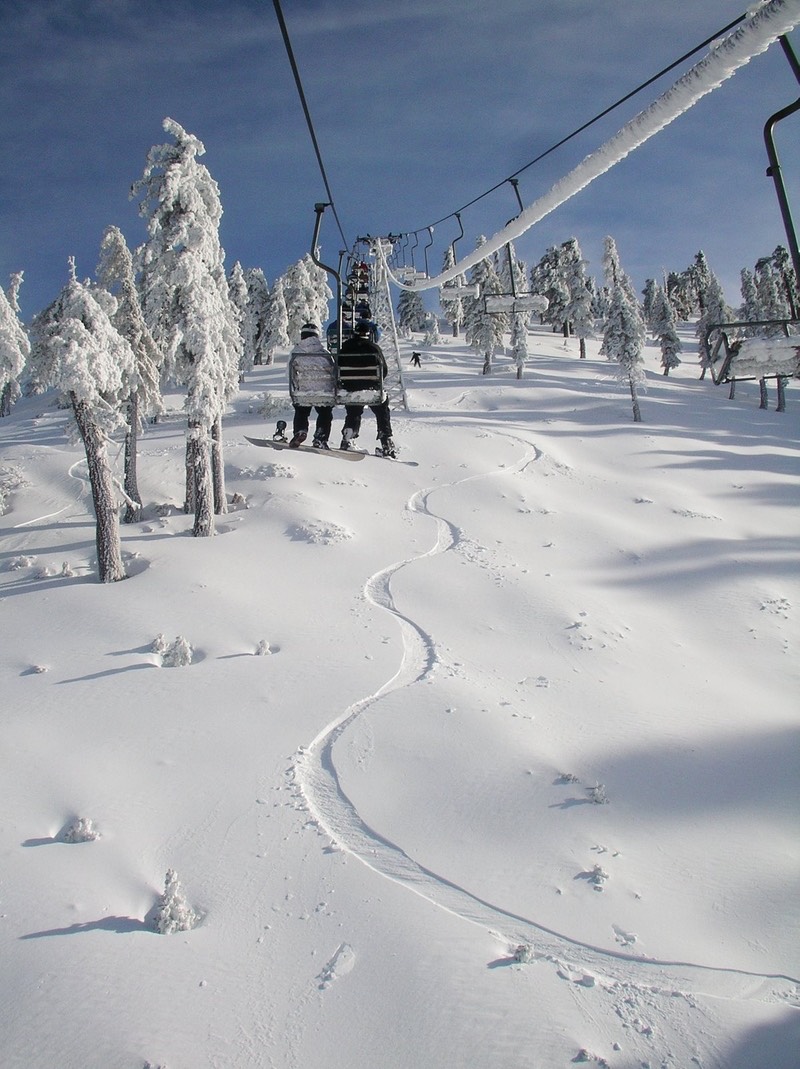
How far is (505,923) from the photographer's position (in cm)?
780

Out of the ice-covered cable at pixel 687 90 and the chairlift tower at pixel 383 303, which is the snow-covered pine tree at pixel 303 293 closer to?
the chairlift tower at pixel 383 303

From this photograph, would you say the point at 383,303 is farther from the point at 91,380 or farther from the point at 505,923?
the point at 505,923

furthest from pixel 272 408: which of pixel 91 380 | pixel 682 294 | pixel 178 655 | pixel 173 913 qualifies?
pixel 682 294

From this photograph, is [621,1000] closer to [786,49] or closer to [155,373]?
[786,49]

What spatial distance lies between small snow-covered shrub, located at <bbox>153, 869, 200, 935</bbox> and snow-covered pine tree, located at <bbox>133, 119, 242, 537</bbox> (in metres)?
14.8

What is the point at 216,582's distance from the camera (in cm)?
1758

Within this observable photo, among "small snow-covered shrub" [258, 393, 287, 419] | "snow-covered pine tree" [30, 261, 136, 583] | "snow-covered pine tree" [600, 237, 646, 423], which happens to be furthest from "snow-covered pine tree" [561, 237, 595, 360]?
"snow-covered pine tree" [30, 261, 136, 583]

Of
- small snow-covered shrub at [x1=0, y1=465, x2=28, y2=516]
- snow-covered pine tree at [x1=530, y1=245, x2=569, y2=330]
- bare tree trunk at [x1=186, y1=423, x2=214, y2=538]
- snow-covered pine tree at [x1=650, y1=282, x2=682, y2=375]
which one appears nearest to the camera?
bare tree trunk at [x1=186, y1=423, x2=214, y2=538]

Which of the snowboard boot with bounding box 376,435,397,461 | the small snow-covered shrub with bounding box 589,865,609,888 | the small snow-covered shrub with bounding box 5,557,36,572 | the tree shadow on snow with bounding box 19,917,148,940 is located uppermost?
the snowboard boot with bounding box 376,435,397,461

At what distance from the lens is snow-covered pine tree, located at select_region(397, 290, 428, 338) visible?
287ft

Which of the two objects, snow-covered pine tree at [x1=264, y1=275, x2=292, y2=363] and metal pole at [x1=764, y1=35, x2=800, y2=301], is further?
snow-covered pine tree at [x1=264, y1=275, x2=292, y2=363]

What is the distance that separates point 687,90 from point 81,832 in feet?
35.5

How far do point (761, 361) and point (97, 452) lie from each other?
1833cm

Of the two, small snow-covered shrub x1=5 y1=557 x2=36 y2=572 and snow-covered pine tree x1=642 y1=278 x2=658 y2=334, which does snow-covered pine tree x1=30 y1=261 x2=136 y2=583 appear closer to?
small snow-covered shrub x1=5 y1=557 x2=36 y2=572
